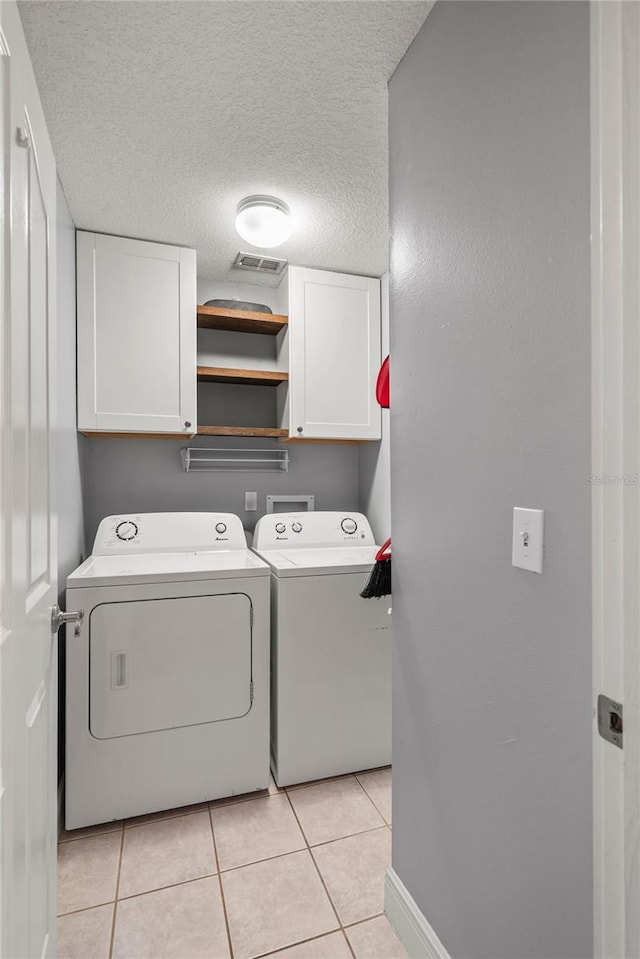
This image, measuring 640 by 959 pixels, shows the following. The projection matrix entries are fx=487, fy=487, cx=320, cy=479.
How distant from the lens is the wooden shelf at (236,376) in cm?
244

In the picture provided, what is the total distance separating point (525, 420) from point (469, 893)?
40.3 inches

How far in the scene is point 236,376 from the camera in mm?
2492

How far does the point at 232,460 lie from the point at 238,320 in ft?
2.43

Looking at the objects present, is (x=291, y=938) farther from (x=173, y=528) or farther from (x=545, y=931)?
(x=173, y=528)

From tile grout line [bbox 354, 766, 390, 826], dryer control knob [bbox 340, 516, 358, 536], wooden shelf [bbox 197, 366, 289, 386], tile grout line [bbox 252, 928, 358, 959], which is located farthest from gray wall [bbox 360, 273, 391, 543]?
tile grout line [bbox 252, 928, 358, 959]

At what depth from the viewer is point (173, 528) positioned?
95.0 inches

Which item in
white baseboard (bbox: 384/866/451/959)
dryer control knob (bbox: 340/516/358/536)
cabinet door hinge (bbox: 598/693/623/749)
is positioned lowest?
white baseboard (bbox: 384/866/451/959)

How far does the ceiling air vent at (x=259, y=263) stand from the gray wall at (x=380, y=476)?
0.57 meters

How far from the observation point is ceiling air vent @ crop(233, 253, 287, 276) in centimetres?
241

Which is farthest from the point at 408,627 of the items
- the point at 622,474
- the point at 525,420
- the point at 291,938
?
the point at 291,938

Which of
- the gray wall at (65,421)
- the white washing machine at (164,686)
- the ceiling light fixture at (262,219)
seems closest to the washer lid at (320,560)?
the white washing machine at (164,686)

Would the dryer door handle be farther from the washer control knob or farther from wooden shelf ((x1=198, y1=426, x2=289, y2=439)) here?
wooden shelf ((x1=198, y1=426, x2=289, y2=439))

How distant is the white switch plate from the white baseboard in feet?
3.26

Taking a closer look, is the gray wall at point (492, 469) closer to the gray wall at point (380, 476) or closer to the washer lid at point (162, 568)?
the washer lid at point (162, 568)
